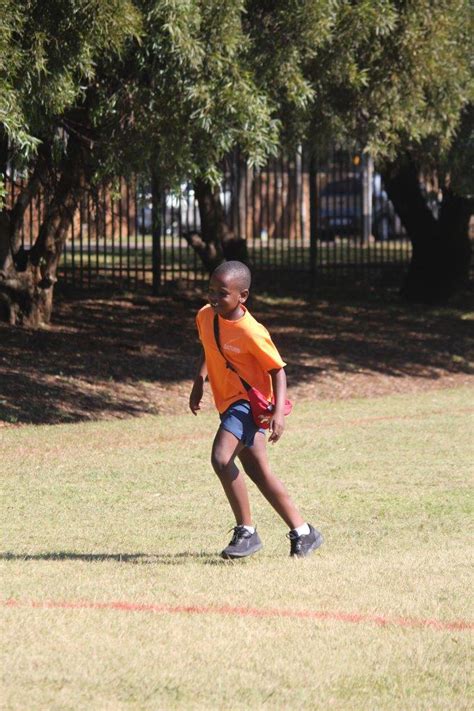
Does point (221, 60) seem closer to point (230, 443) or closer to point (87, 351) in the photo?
point (87, 351)

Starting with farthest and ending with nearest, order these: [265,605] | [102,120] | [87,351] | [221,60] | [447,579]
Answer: [87,351] → [102,120] → [221,60] → [447,579] → [265,605]

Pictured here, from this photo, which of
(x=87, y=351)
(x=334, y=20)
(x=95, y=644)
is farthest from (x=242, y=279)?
(x=87, y=351)

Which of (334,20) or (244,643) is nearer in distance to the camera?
(244,643)

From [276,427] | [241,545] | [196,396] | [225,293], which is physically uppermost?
[225,293]

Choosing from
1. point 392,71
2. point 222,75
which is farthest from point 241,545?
point 392,71

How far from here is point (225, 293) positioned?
648cm

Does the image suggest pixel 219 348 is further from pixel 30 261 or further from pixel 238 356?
pixel 30 261

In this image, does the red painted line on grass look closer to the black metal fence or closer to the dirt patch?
the dirt patch

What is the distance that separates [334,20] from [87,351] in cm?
564

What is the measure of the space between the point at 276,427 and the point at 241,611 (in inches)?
46.0

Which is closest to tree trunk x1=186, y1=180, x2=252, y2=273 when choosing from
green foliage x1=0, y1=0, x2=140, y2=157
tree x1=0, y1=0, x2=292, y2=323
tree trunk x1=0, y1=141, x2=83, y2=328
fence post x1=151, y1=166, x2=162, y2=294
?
fence post x1=151, y1=166, x2=162, y2=294

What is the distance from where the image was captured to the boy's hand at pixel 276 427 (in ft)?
21.2

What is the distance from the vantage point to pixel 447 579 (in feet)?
20.8

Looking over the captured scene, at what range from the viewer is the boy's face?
Result: 647 cm
